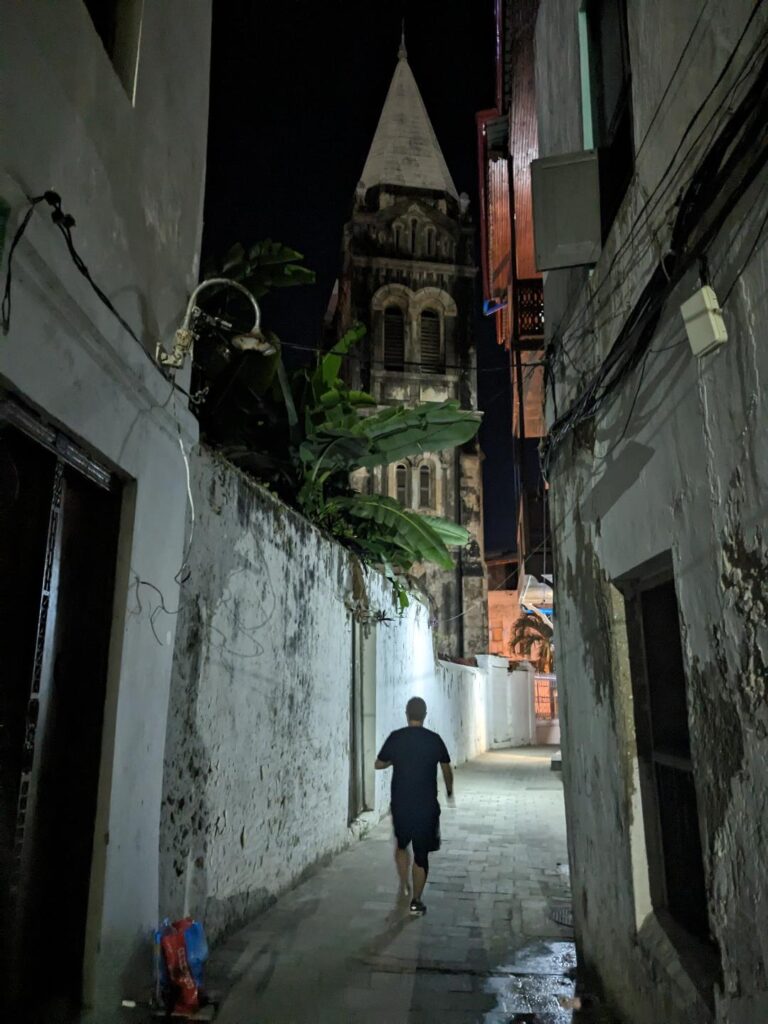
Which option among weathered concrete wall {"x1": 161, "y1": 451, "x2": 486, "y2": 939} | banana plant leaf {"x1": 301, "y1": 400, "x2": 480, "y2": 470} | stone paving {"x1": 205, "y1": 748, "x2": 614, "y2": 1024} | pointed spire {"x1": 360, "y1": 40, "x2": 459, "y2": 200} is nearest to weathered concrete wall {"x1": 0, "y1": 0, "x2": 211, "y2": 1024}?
weathered concrete wall {"x1": 161, "y1": 451, "x2": 486, "y2": 939}

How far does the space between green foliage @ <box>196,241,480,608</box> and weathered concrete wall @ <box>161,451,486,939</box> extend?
927mm

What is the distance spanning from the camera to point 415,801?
5852 millimetres

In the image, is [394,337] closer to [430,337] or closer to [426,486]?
[430,337]

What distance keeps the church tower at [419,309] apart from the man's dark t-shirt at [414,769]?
1010 inches

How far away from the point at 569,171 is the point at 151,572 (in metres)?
3.51

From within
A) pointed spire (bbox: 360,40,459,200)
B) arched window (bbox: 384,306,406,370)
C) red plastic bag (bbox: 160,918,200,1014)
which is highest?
pointed spire (bbox: 360,40,459,200)

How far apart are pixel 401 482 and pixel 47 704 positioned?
29.6 meters

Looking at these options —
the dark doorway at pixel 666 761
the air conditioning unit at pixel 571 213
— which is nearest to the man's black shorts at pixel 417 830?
the dark doorway at pixel 666 761

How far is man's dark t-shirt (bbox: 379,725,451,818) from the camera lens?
586 centimetres

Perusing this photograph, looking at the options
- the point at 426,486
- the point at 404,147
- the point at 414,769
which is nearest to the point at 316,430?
the point at 414,769

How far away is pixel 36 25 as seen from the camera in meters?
3.03

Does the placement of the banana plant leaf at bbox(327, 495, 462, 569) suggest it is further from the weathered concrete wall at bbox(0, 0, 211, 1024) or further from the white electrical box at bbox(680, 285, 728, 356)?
the white electrical box at bbox(680, 285, 728, 356)

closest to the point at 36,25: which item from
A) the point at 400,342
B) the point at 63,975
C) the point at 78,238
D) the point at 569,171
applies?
the point at 78,238

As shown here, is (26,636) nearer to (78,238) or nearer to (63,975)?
(63,975)
